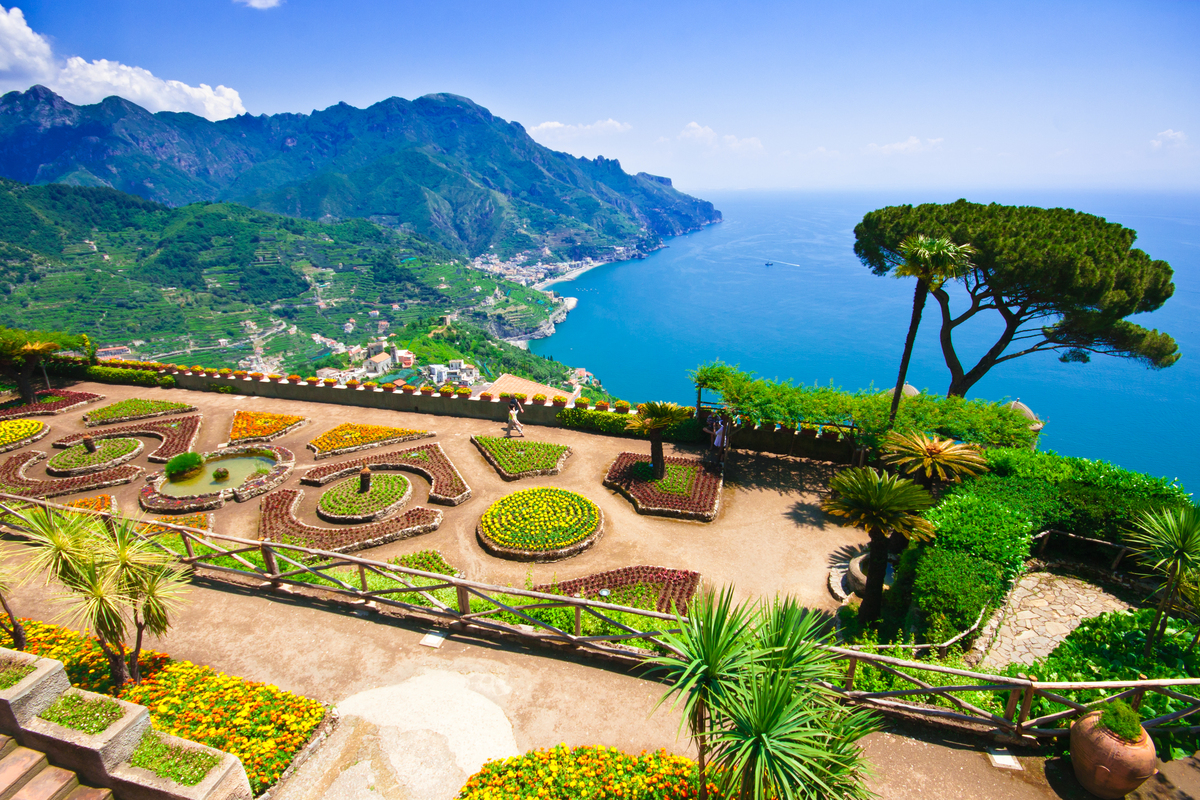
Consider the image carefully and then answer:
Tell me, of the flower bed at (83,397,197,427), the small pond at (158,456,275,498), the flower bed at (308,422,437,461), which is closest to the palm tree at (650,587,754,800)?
the flower bed at (308,422,437,461)

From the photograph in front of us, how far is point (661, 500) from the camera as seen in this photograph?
17375mm

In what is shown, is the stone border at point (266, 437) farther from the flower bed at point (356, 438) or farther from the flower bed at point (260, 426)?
the flower bed at point (356, 438)

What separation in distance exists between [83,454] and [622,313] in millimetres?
169578

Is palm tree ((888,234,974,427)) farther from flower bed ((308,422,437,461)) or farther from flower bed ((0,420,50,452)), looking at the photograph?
flower bed ((0,420,50,452))

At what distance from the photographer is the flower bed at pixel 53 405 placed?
24.2 metres

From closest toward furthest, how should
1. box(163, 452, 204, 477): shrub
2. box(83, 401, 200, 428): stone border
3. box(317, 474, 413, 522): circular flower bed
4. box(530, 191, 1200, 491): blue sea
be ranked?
1. box(317, 474, 413, 522): circular flower bed
2. box(163, 452, 204, 477): shrub
3. box(83, 401, 200, 428): stone border
4. box(530, 191, 1200, 491): blue sea

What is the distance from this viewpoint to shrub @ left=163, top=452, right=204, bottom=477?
18875 mm

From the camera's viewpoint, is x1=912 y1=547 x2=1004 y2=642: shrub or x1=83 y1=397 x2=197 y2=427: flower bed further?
x1=83 y1=397 x2=197 y2=427: flower bed

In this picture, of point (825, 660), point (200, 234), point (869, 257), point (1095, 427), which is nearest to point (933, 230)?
point (869, 257)

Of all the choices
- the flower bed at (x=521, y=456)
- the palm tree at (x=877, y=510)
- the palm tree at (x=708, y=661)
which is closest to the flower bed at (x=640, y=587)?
the palm tree at (x=877, y=510)

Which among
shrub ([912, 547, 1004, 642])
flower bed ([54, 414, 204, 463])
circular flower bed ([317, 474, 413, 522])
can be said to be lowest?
circular flower bed ([317, 474, 413, 522])

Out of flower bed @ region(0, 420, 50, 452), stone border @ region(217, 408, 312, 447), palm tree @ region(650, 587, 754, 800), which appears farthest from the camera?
stone border @ region(217, 408, 312, 447)

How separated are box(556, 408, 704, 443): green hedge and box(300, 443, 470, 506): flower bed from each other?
5.58 meters

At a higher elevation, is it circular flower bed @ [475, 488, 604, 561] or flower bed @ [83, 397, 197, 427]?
flower bed @ [83, 397, 197, 427]
